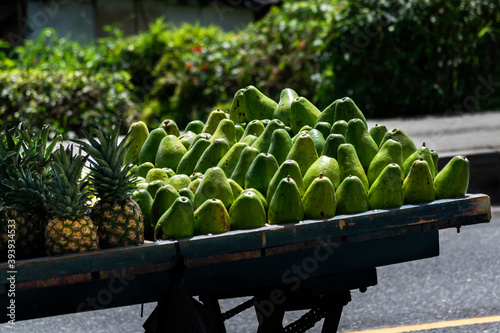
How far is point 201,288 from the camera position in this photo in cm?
256

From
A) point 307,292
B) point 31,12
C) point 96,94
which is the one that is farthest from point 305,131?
point 31,12

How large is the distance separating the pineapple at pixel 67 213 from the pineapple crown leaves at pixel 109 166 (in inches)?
2.8

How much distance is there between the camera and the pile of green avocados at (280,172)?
2.63 meters

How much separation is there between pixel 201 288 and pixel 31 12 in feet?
45.6

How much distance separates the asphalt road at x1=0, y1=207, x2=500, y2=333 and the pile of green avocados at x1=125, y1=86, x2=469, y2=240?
1.72m

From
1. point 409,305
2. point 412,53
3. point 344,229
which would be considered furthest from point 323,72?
point 344,229

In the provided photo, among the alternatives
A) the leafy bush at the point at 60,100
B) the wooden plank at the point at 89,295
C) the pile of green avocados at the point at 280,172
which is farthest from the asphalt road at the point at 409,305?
the leafy bush at the point at 60,100

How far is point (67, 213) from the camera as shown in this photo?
2.38 meters

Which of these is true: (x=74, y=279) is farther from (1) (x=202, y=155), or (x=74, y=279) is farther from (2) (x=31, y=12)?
(2) (x=31, y=12)

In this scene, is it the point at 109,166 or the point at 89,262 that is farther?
the point at 109,166

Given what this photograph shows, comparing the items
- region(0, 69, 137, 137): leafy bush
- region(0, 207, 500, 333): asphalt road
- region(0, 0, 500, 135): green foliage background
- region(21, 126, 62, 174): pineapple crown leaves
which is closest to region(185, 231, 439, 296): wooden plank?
region(21, 126, 62, 174): pineapple crown leaves

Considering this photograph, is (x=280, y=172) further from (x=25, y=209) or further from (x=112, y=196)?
(x=25, y=209)

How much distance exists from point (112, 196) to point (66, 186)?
0.61ft

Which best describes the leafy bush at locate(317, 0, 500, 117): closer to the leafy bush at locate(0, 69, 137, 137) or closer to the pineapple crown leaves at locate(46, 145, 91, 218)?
the leafy bush at locate(0, 69, 137, 137)
